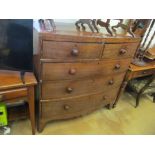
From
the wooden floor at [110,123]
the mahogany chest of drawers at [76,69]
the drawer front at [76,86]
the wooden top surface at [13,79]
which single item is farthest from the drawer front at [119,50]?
the wooden floor at [110,123]

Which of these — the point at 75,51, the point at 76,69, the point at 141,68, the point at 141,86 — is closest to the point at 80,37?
the point at 75,51

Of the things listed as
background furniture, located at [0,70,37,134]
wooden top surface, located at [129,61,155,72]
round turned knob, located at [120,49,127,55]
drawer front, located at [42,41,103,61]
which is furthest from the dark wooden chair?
background furniture, located at [0,70,37,134]

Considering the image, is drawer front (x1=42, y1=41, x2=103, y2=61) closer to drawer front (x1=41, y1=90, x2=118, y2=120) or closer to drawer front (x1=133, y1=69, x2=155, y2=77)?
drawer front (x1=41, y1=90, x2=118, y2=120)

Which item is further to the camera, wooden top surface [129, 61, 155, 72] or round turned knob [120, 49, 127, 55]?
wooden top surface [129, 61, 155, 72]

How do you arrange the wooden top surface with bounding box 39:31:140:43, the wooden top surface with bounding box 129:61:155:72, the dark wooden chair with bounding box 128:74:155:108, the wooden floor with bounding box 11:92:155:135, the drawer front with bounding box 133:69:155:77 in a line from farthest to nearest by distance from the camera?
the dark wooden chair with bounding box 128:74:155:108 → the drawer front with bounding box 133:69:155:77 → the wooden top surface with bounding box 129:61:155:72 → the wooden floor with bounding box 11:92:155:135 → the wooden top surface with bounding box 39:31:140:43

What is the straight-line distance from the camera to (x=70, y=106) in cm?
163

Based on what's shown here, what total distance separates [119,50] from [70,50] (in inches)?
19.6

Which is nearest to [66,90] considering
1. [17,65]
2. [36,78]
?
[36,78]

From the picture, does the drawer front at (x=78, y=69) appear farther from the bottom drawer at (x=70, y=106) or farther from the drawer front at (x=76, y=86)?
the bottom drawer at (x=70, y=106)

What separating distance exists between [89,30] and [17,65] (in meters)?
0.67

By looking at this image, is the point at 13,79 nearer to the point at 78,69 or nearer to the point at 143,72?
the point at 78,69

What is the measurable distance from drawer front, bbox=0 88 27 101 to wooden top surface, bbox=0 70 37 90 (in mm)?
52

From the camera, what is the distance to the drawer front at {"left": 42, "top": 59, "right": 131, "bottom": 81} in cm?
132
